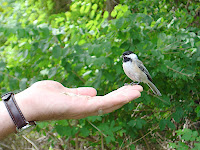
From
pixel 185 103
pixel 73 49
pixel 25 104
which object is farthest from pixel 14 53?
pixel 185 103

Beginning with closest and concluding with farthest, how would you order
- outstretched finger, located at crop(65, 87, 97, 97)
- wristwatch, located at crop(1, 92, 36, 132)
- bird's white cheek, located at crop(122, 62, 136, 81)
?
wristwatch, located at crop(1, 92, 36, 132) < outstretched finger, located at crop(65, 87, 97, 97) < bird's white cheek, located at crop(122, 62, 136, 81)

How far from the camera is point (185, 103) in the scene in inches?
115

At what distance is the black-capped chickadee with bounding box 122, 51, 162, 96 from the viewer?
2.35 meters

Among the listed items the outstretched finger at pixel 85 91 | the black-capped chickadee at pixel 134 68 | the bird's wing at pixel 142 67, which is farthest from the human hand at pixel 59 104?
the bird's wing at pixel 142 67

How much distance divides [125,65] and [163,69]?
15.1 inches

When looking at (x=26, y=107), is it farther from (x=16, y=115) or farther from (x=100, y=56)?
(x=100, y=56)

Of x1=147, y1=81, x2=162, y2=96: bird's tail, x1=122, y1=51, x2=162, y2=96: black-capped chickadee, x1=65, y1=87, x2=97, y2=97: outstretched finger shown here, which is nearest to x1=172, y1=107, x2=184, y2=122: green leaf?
x1=147, y1=81, x2=162, y2=96: bird's tail

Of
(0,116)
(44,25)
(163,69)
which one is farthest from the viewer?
(163,69)

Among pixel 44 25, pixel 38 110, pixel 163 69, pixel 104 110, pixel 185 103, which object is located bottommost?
pixel 185 103

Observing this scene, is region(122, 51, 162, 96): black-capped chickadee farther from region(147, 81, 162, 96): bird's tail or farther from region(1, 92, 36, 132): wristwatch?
region(1, 92, 36, 132): wristwatch

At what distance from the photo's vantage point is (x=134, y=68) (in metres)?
2.43

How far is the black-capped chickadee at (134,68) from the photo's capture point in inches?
92.4

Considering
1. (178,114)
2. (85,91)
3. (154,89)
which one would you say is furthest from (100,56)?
(178,114)

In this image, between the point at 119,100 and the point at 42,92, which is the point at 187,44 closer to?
the point at 119,100
